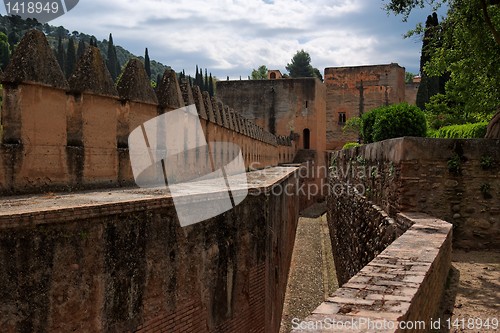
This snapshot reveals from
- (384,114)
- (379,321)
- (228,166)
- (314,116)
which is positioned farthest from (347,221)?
(314,116)

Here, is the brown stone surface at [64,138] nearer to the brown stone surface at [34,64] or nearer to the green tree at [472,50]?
the brown stone surface at [34,64]

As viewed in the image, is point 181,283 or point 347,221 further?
point 347,221

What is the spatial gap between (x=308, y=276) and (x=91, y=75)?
875cm

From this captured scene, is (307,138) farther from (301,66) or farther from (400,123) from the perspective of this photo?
(301,66)

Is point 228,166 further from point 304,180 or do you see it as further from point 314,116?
point 314,116

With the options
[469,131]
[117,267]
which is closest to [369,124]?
[469,131]

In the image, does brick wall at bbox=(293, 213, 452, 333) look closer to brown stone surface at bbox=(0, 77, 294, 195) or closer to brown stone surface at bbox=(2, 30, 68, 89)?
brown stone surface at bbox=(0, 77, 294, 195)

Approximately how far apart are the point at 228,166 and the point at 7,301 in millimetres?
6998

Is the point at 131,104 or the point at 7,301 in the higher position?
the point at 131,104

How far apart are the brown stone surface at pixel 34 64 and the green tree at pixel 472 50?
6.30m

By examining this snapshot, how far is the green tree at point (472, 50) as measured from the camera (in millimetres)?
7723

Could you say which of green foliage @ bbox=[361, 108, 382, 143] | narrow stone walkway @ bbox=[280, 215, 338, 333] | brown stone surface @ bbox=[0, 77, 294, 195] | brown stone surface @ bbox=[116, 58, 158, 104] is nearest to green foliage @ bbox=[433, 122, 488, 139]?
green foliage @ bbox=[361, 108, 382, 143]

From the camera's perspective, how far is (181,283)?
4062mm

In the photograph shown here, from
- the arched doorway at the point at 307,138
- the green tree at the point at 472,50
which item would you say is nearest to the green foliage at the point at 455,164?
the green tree at the point at 472,50
